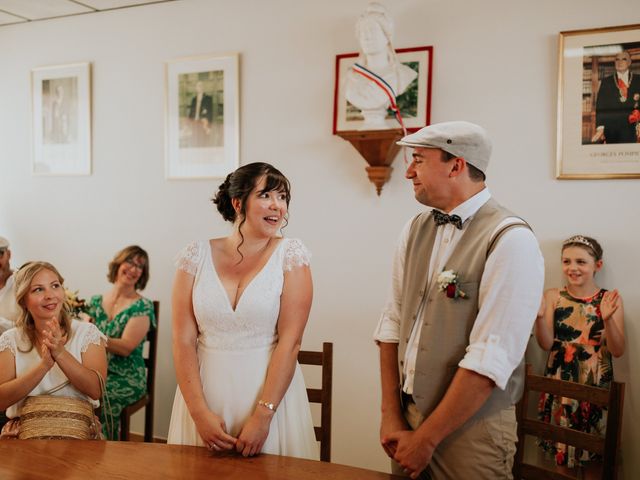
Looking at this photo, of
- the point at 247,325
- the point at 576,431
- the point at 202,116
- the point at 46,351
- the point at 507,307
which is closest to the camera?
the point at 507,307

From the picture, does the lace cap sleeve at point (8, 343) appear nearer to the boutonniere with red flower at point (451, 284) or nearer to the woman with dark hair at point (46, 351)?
the woman with dark hair at point (46, 351)

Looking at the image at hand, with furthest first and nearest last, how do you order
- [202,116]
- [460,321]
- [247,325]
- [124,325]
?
[202,116] < [124,325] < [247,325] < [460,321]

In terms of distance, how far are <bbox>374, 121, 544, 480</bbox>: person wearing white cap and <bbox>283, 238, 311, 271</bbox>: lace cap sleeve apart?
0.42 meters

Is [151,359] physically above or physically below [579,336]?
below

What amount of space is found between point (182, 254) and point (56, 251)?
2.74 metres

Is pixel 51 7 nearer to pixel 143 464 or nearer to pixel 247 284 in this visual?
pixel 247 284

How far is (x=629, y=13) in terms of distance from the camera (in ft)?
9.09

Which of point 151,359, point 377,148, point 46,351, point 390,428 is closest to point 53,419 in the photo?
point 46,351

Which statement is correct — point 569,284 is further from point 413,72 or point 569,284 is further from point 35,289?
point 35,289

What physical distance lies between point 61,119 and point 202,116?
124 cm

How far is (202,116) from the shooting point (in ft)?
12.5

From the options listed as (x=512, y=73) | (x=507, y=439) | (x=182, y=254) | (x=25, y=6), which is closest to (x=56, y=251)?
(x=25, y=6)

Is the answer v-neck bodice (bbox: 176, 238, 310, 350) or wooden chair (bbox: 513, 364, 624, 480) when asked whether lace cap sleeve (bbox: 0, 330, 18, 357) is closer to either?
v-neck bodice (bbox: 176, 238, 310, 350)

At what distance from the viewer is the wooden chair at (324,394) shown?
2.17 m
